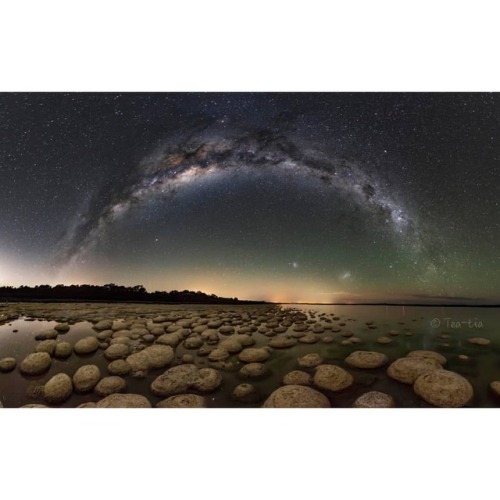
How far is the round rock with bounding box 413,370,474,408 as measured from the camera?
2070mm

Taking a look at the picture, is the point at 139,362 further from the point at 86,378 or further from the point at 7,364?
the point at 7,364

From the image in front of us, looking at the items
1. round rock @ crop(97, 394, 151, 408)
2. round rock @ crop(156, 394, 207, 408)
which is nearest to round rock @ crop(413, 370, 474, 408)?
round rock @ crop(156, 394, 207, 408)

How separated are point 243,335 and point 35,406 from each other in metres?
1.40

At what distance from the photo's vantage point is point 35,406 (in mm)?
2105

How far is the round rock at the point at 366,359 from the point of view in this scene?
2244 mm

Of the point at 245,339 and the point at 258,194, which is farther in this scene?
the point at 258,194

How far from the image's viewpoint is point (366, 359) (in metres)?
2.26

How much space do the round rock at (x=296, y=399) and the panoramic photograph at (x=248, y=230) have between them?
19cm

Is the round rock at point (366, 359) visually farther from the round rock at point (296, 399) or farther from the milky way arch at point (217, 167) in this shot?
the milky way arch at point (217, 167)

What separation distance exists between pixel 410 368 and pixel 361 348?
322 mm

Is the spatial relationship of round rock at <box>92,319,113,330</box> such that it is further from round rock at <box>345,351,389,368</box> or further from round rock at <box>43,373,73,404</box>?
round rock at <box>345,351,389,368</box>

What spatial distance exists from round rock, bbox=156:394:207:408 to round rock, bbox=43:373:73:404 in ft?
1.94

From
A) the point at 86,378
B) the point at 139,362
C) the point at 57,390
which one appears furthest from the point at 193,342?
the point at 57,390

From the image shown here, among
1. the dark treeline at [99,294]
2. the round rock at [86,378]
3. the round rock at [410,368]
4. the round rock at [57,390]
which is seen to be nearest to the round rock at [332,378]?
the round rock at [410,368]
